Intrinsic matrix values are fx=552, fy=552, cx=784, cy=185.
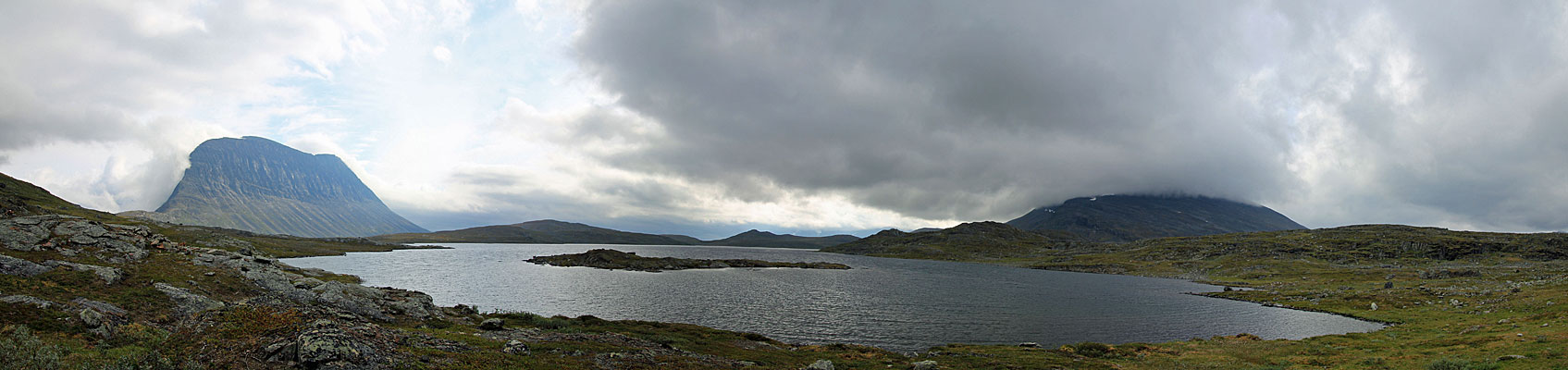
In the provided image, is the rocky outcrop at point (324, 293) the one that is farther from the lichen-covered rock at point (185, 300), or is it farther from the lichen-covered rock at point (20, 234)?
the lichen-covered rock at point (20, 234)

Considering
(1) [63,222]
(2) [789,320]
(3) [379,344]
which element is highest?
(1) [63,222]

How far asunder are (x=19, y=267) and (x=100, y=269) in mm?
2713

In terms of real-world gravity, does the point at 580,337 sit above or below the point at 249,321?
below

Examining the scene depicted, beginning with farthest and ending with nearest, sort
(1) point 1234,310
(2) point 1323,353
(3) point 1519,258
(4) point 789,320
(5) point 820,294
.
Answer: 1. (3) point 1519,258
2. (5) point 820,294
3. (1) point 1234,310
4. (4) point 789,320
5. (2) point 1323,353

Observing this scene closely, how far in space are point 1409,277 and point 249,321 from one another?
211861mm

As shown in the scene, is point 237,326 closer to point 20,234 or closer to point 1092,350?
point 20,234

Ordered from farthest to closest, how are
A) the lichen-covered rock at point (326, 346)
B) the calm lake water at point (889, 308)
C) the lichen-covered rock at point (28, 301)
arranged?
1. the calm lake water at point (889, 308)
2. the lichen-covered rock at point (28, 301)
3. the lichen-covered rock at point (326, 346)

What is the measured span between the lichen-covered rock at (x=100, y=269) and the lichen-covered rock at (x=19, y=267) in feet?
3.56

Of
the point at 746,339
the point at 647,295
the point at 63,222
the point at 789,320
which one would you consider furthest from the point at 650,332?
A: the point at 647,295

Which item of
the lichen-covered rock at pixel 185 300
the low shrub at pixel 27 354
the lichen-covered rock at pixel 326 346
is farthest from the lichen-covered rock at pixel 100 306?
the lichen-covered rock at pixel 326 346

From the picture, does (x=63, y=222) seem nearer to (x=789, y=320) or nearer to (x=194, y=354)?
(x=194, y=354)

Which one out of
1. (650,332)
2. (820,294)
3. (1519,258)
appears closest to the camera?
(650,332)

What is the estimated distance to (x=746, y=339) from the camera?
53688 mm

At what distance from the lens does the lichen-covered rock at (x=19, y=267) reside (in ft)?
86.7
